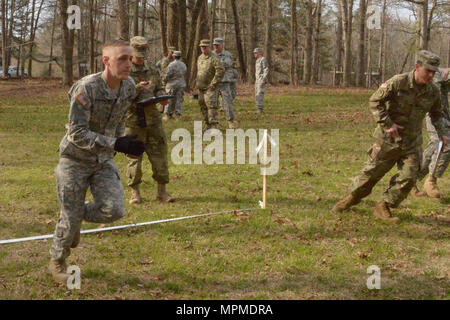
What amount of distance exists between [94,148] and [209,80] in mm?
9292

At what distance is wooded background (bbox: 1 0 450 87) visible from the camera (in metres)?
23.8

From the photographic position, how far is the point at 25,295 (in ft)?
15.6

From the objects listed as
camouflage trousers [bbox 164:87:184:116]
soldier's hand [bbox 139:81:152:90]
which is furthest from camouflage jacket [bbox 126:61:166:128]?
camouflage trousers [bbox 164:87:184:116]

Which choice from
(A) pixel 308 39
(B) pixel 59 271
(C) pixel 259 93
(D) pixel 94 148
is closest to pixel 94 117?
(D) pixel 94 148

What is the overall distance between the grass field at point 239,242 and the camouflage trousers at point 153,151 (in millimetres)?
462

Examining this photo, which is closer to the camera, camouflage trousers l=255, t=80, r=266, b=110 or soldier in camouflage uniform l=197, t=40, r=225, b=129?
soldier in camouflage uniform l=197, t=40, r=225, b=129

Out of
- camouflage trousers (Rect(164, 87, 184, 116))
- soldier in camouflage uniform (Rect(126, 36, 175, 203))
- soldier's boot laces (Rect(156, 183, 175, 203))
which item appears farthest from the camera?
camouflage trousers (Rect(164, 87, 184, 116))

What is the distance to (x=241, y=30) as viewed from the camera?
173 feet

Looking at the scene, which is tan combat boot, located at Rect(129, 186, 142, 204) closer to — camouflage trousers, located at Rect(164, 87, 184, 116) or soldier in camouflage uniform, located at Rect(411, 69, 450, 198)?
soldier in camouflage uniform, located at Rect(411, 69, 450, 198)

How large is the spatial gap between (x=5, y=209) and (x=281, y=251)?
4.35 meters

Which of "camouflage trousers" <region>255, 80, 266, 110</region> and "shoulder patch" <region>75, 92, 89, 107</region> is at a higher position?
"camouflage trousers" <region>255, 80, 266, 110</region>

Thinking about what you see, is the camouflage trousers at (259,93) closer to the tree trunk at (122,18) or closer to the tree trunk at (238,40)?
the tree trunk at (122,18)

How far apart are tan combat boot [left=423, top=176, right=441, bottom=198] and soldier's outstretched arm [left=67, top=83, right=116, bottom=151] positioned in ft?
19.3

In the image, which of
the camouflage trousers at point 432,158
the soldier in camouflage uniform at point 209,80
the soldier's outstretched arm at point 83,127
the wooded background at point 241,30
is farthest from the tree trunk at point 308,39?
the soldier's outstretched arm at point 83,127
